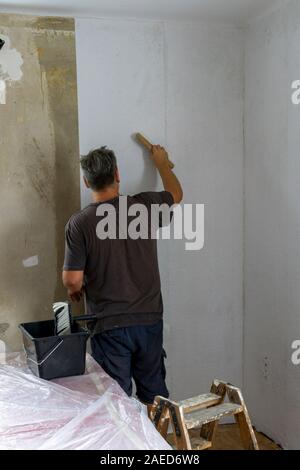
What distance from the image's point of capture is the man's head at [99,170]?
2.66 m

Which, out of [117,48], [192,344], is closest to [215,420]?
[192,344]

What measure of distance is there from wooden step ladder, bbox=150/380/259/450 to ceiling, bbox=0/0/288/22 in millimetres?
2065

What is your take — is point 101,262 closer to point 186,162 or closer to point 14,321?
point 14,321

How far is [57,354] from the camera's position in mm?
2115

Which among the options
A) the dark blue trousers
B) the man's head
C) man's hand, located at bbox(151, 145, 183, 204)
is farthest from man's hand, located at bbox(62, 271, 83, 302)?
Result: man's hand, located at bbox(151, 145, 183, 204)

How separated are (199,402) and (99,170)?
1231 mm

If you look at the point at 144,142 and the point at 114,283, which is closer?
the point at 114,283

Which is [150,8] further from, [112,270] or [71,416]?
[71,416]

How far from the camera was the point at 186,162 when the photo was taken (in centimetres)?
331

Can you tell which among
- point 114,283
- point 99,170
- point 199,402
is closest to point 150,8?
point 99,170

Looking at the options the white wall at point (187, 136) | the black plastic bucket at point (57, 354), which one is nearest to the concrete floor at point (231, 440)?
the white wall at point (187, 136)

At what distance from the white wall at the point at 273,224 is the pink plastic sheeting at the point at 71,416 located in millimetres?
1297

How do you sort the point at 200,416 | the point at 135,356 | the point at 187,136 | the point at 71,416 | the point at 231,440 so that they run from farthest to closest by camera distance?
the point at 187,136 < the point at 231,440 < the point at 135,356 < the point at 200,416 < the point at 71,416

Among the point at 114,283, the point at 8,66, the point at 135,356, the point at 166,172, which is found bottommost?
the point at 135,356
